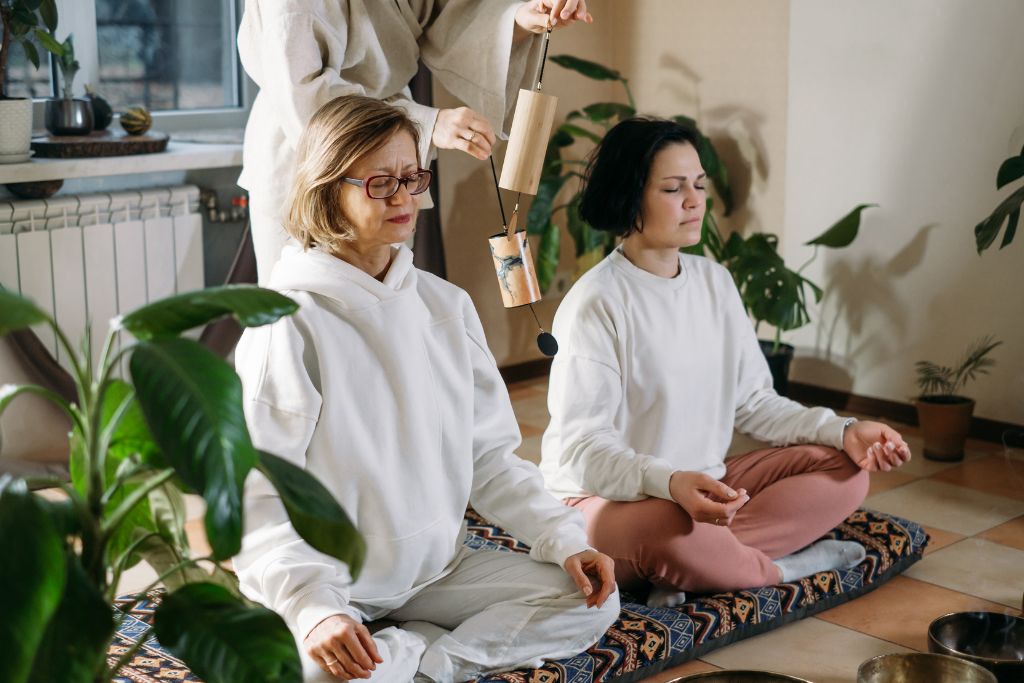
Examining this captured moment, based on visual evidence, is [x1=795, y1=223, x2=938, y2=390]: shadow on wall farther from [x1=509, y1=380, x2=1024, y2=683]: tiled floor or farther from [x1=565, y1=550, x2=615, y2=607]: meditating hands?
[x1=565, y1=550, x2=615, y2=607]: meditating hands

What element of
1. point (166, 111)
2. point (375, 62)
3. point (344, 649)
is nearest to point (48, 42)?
point (166, 111)

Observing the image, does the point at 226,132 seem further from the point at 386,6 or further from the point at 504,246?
the point at 504,246

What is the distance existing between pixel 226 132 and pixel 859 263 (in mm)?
2018

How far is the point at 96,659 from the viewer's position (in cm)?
103

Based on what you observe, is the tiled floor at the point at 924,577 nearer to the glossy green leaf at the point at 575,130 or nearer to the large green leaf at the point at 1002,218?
the large green leaf at the point at 1002,218

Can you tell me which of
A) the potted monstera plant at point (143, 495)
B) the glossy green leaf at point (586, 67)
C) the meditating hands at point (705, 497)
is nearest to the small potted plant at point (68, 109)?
the glossy green leaf at point (586, 67)

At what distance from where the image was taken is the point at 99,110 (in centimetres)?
338

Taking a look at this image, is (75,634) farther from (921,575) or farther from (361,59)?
(921,575)

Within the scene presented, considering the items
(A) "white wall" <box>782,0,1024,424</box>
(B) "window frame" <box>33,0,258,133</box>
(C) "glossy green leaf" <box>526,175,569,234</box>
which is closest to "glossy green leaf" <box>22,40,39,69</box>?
(B) "window frame" <box>33,0,258,133</box>

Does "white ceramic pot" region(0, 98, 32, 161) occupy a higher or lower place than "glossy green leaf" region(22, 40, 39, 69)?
lower

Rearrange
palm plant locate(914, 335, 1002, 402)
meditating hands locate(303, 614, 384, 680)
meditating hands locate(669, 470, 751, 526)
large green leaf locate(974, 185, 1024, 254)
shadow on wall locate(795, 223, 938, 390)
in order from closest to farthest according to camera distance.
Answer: meditating hands locate(303, 614, 384, 680), meditating hands locate(669, 470, 751, 526), large green leaf locate(974, 185, 1024, 254), palm plant locate(914, 335, 1002, 402), shadow on wall locate(795, 223, 938, 390)

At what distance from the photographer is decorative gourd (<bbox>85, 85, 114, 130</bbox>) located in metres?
3.37

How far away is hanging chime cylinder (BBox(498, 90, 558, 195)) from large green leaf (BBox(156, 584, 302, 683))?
1.22 metres

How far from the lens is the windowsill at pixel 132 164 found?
3.12m
